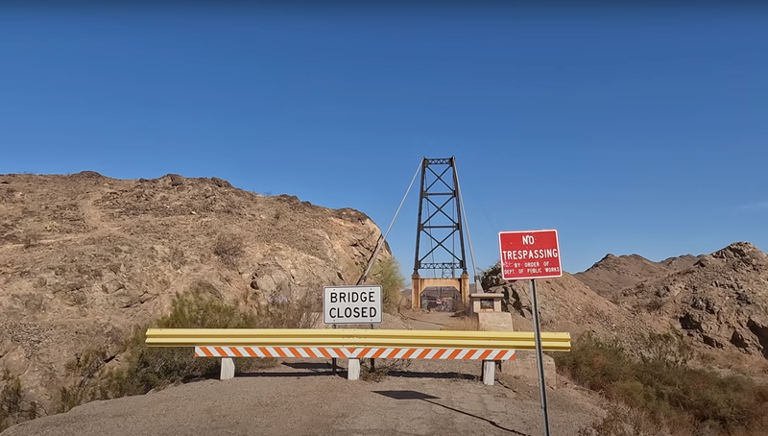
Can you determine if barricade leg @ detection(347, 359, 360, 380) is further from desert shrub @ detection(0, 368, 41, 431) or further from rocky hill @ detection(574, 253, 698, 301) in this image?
rocky hill @ detection(574, 253, 698, 301)

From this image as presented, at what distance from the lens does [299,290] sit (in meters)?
19.6

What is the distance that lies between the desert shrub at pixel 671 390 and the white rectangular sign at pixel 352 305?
169 inches

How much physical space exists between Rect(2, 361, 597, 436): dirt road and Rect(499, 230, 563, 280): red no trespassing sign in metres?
2.05

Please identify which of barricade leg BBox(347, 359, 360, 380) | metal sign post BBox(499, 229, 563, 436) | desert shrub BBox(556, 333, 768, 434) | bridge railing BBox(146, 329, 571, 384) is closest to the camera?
metal sign post BBox(499, 229, 563, 436)

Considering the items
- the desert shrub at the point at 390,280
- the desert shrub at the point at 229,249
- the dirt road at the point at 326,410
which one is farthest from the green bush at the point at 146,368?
the desert shrub at the point at 390,280

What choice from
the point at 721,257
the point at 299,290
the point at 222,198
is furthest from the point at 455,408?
the point at 721,257

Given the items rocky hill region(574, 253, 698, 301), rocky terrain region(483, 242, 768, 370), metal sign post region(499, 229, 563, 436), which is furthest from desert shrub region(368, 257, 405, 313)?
rocky hill region(574, 253, 698, 301)

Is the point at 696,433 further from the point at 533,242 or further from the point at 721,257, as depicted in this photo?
the point at 721,257

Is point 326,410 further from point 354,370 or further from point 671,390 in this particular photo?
point 671,390

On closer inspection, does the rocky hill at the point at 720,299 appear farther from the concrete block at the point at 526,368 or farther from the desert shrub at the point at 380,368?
the desert shrub at the point at 380,368

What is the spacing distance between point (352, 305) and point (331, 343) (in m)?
0.94

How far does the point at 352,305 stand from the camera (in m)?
8.92

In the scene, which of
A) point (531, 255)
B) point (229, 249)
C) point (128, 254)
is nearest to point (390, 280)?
point (229, 249)

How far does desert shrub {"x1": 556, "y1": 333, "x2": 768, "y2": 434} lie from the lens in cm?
899
